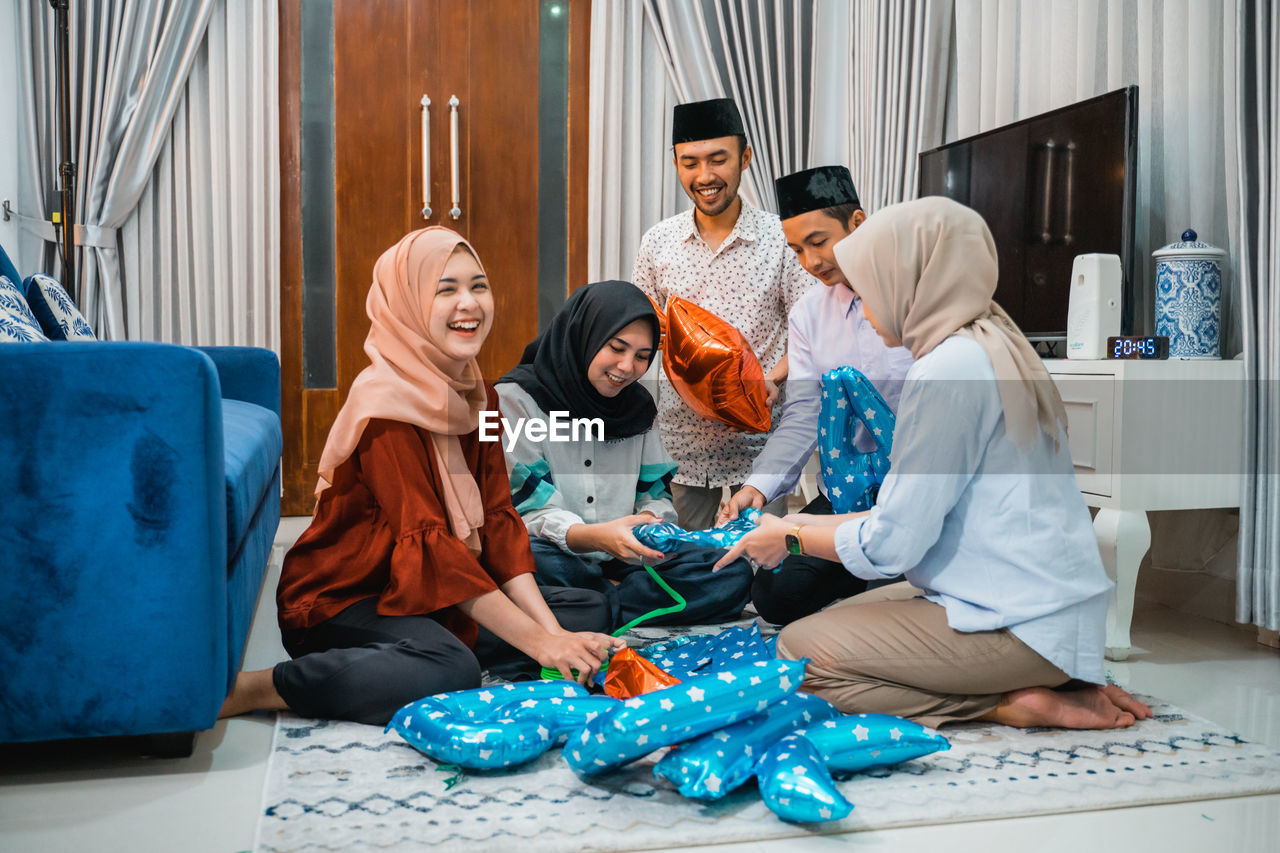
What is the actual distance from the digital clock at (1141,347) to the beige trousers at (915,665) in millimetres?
965

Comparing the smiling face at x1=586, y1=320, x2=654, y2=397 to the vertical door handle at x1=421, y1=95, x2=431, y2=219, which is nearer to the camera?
the smiling face at x1=586, y1=320, x2=654, y2=397

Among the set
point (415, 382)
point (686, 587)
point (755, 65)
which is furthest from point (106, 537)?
point (755, 65)

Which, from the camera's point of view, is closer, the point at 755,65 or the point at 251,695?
the point at 251,695

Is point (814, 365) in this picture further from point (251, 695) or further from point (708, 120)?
point (251, 695)

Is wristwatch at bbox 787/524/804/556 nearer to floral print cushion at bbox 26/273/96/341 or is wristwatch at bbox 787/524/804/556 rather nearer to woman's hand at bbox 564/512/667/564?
woman's hand at bbox 564/512/667/564

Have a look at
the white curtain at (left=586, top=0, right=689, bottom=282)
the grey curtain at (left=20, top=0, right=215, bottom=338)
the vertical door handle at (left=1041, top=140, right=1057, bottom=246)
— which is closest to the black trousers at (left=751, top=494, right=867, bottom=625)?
the vertical door handle at (left=1041, top=140, right=1057, bottom=246)

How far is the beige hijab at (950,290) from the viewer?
1.63m

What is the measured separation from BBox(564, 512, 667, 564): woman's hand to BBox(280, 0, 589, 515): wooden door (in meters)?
2.36

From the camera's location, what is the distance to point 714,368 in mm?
2699

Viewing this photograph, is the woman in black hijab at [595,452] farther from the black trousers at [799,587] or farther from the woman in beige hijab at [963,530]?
the woman in beige hijab at [963,530]

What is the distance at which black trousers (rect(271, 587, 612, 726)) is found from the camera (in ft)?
5.63

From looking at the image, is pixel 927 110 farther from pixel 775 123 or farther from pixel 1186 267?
pixel 1186 267

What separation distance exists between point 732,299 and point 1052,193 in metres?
0.96

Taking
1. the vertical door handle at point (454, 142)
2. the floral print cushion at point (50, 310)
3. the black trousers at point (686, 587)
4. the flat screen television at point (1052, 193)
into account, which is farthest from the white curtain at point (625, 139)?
the floral print cushion at point (50, 310)
